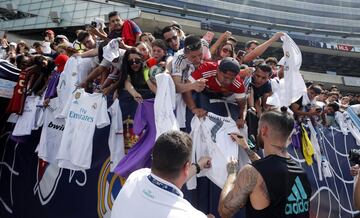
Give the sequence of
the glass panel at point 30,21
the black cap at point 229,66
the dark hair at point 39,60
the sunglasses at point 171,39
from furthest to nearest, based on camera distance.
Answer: the glass panel at point 30,21 → the dark hair at point 39,60 → the sunglasses at point 171,39 → the black cap at point 229,66

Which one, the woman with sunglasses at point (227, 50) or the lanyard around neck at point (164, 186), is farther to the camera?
the woman with sunglasses at point (227, 50)

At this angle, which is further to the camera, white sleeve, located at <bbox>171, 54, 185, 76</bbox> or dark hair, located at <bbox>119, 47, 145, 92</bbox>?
dark hair, located at <bbox>119, 47, 145, 92</bbox>

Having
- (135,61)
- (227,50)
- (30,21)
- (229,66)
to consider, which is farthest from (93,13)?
(229,66)

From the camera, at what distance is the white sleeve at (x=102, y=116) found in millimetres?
4227

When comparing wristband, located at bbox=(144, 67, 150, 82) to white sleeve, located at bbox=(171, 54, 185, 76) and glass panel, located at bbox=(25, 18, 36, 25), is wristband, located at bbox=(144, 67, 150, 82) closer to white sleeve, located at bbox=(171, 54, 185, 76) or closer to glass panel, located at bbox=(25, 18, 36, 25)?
white sleeve, located at bbox=(171, 54, 185, 76)

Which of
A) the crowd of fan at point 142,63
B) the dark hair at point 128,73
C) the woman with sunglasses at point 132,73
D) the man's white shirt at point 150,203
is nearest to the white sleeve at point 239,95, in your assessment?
the crowd of fan at point 142,63

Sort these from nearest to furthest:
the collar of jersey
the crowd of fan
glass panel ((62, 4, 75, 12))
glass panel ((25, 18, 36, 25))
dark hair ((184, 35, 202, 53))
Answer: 1. the collar of jersey
2. dark hair ((184, 35, 202, 53))
3. the crowd of fan
4. glass panel ((62, 4, 75, 12))
5. glass panel ((25, 18, 36, 25))

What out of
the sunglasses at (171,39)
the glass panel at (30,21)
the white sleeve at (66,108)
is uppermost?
the glass panel at (30,21)

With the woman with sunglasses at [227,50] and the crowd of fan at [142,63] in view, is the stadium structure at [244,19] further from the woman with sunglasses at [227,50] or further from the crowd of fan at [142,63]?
the woman with sunglasses at [227,50]

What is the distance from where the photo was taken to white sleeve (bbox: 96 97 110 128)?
4.23 metres

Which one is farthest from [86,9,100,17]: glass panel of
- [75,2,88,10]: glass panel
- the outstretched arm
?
the outstretched arm

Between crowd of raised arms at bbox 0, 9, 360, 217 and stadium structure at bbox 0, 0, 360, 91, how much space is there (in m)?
17.7

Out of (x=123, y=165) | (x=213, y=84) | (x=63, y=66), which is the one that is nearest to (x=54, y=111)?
(x=63, y=66)

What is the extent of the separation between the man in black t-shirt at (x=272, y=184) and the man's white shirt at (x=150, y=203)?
697 millimetres
